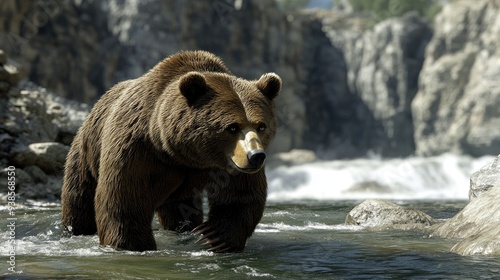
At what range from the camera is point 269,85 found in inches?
224

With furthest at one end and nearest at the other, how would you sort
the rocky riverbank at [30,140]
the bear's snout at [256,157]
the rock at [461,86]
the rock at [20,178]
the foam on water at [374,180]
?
the rock at [461,86] → the foam on water at [374,180] → the rocky riverbank at [30,140] → the rock at [20,178] → the bear's snout at [256,157]

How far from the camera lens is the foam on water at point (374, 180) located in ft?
87.4

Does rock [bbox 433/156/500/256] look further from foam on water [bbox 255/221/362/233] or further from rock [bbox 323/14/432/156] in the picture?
rock [bbox 323/14/432/156]

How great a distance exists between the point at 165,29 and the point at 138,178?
115ft

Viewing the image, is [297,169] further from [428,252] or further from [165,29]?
[428,252]

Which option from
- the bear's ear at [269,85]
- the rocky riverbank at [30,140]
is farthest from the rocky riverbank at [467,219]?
the rocky riverbank at [30,140]

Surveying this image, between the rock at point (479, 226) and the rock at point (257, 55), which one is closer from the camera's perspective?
the rock at point (479, 226)

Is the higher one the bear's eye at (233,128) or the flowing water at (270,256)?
the bear's eye at (233,128)

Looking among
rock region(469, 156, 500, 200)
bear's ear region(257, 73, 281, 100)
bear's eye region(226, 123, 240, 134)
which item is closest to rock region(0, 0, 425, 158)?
rock region(469, 156, 500, 200)

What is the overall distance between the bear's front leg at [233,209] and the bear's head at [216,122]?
0.36 meters

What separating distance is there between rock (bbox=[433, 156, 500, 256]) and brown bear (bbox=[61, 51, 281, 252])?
1788 millimetres

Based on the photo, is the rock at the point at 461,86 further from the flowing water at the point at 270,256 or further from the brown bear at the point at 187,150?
the brown bear at the point at 187,150

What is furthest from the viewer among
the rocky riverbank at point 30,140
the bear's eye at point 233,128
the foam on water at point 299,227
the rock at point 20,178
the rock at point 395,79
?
the rock at point 395,79

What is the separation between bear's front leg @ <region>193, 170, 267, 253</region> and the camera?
5801 mm
